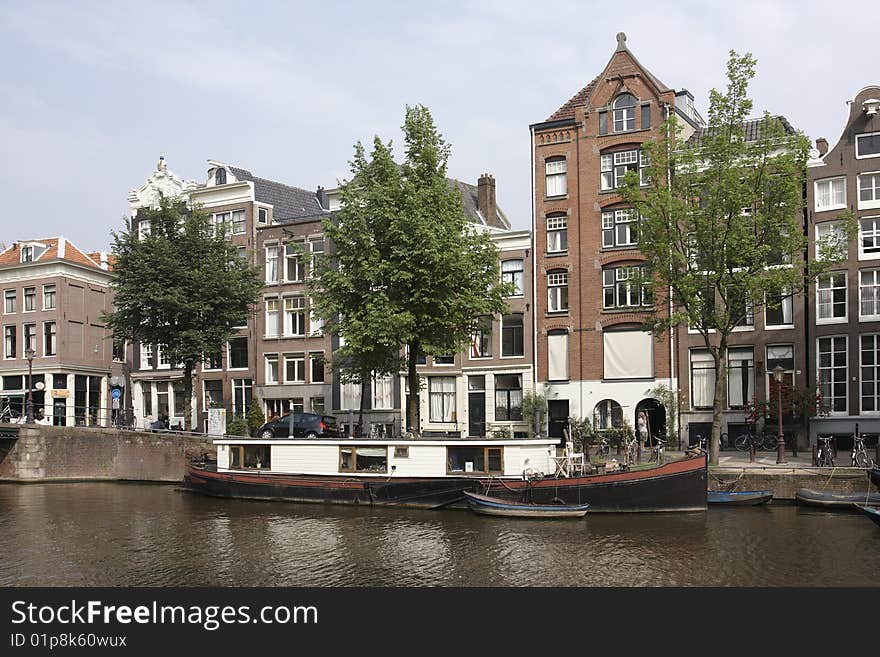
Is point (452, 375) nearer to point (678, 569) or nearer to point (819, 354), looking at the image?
point (819, 354)

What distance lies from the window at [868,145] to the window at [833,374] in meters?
7.59

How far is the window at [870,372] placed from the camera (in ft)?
123

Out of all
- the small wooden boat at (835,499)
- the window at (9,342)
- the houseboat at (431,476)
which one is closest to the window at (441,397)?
the houseboat at (431,476)

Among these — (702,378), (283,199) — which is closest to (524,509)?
(702,378)

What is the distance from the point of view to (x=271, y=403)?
52.5m

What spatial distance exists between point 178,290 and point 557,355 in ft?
60.1

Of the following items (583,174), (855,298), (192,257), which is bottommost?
(855,298)

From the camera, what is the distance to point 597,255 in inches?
1724

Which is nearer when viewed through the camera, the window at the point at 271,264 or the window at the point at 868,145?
the window at the point at 868,145

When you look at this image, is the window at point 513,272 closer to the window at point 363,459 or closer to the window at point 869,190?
the window at point 869,190

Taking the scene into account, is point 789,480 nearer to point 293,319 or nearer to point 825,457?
point 825,457

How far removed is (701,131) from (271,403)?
2714 centimetres

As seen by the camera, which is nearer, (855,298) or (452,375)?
(855,298)
